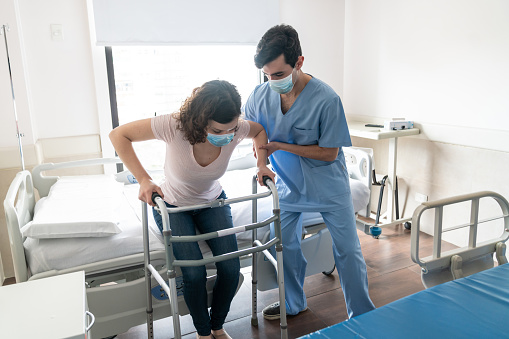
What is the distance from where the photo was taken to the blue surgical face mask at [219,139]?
1604 mm

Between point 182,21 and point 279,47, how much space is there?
66.9 inches

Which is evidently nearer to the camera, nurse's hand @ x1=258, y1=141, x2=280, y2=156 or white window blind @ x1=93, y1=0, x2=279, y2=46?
nurse's hand @ x1=258, y1=141, x2=280, y2=156

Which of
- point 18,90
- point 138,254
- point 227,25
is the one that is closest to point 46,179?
point 18,90

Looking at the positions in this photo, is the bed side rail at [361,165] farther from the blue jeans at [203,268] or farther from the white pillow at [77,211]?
the white pillow at [77,211]

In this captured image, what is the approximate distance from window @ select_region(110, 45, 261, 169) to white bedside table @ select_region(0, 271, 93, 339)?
210 centimetres

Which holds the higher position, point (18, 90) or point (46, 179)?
point (18, 90)

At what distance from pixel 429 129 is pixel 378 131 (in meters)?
0.40

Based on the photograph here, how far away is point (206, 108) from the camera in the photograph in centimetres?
154

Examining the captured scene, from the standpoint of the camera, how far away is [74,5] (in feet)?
9.30

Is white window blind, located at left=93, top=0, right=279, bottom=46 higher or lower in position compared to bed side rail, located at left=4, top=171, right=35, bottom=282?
higher

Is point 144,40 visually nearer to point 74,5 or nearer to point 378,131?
point 74,5

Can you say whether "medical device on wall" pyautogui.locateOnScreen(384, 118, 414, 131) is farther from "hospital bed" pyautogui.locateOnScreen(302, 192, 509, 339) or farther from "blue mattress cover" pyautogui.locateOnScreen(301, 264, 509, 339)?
"blue mattress cover" pyautogui.locateOnScreen(301, 264, 509, 339)

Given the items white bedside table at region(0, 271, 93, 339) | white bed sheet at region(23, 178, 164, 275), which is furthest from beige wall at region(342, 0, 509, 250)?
white bedside table at region(0, 271, 93, 339)

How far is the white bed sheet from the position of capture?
165 centimetres
